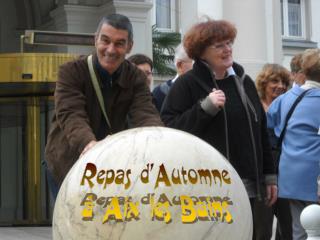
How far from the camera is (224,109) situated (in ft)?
19.8

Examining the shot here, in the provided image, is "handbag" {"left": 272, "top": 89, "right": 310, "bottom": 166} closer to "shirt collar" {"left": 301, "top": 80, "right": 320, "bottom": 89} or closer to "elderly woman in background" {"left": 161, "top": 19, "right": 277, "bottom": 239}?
"shirt collar" {"left": 301, "top": 80, "right": 320, "bottom": 89}

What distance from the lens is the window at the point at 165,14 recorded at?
119ft

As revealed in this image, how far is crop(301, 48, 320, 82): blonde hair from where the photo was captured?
23.3 ft

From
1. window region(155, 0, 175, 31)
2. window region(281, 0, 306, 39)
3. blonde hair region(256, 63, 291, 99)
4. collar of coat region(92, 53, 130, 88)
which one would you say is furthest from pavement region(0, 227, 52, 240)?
window region(281, 0, 306, 39)

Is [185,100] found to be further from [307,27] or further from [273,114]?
[307,27]

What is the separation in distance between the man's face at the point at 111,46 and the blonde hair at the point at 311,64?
205 cm

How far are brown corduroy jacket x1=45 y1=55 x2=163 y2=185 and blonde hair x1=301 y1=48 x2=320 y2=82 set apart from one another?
1840 millimetres

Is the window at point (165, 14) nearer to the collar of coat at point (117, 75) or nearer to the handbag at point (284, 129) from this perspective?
the handbag at point (284, 129)

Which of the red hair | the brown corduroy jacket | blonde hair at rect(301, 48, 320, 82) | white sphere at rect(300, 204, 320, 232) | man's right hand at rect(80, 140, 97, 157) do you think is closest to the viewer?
man's right hand at rect(80, 140, 97, 157)

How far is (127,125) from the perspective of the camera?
577 cm

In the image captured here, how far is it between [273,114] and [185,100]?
5.12ft

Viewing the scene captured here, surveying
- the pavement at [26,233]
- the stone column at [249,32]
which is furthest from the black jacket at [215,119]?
the stone column at [249,32]

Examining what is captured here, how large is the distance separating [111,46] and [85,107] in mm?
394

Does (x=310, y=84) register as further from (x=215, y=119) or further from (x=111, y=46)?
(x=111, y=46)
